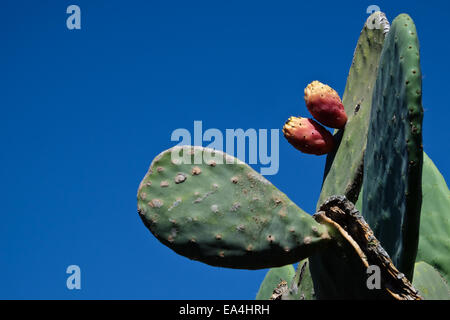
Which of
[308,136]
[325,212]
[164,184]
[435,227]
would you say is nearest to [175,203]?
[164,184]

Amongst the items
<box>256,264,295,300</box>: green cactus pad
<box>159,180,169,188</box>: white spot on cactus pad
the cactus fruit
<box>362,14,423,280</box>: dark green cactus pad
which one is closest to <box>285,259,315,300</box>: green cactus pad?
the cactus fruit

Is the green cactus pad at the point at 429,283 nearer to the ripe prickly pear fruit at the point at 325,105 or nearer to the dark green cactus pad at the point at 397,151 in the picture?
the dark green cactus pad at the point at 397,151

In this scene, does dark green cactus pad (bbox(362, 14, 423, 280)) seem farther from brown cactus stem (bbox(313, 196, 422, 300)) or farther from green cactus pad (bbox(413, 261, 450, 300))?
green cactus pad (bbox(413, 261, 450, 300))

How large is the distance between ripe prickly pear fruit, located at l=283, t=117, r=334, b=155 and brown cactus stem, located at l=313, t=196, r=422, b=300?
2.31ft

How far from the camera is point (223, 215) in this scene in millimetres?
1788

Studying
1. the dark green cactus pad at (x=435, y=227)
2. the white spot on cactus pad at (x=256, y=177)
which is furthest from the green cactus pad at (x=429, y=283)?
the white spot on cactus pad at (x=256, y=177)

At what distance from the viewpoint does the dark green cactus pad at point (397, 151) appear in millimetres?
1676

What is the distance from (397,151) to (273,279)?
1.40 m

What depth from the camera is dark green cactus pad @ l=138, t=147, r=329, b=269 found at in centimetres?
176

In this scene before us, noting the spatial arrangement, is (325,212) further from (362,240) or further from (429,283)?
(429,283)

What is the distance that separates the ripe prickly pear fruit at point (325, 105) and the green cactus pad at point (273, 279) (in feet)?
2.60

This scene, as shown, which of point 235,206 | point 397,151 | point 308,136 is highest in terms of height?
point 308,136
